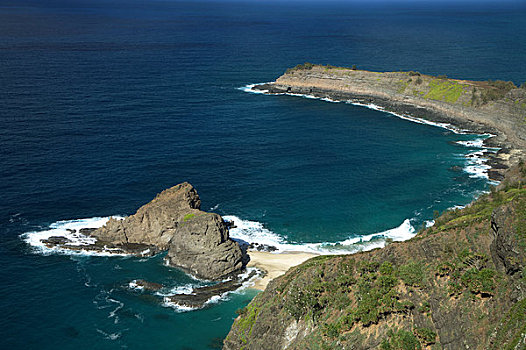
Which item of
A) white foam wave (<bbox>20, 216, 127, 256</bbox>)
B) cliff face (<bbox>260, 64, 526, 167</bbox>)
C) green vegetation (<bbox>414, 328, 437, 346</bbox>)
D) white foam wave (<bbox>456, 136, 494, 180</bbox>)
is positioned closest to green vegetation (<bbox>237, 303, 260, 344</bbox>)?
green vegetation (<bbox>414, 328, 437, 346</bbox>)

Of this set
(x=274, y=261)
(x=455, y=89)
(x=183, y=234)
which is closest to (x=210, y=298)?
(x=183, y=234)

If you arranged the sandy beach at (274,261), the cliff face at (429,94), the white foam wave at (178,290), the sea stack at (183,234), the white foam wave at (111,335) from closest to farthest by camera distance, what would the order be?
the white foam wave at (111,335)
the white foam wave at (178,290)
the sea stack at (183,234)
the sandy beach at (274,261)
the cliff face at (429,94)

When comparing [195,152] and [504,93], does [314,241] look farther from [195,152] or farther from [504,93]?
[504,93]

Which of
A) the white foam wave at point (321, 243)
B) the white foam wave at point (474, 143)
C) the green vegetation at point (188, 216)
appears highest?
the white foam wave at point (474, 143)

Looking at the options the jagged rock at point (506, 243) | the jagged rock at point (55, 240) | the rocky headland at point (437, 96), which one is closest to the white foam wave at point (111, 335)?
the jagged rock at point (55, 240)

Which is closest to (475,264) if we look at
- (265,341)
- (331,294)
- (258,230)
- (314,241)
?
(331,294)

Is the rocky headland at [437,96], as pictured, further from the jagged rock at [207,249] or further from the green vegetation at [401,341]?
the green vegetation at [401,341]

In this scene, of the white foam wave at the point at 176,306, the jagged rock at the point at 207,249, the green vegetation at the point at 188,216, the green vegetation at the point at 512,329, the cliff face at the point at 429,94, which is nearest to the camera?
the green vegetation at the point at 512,329
